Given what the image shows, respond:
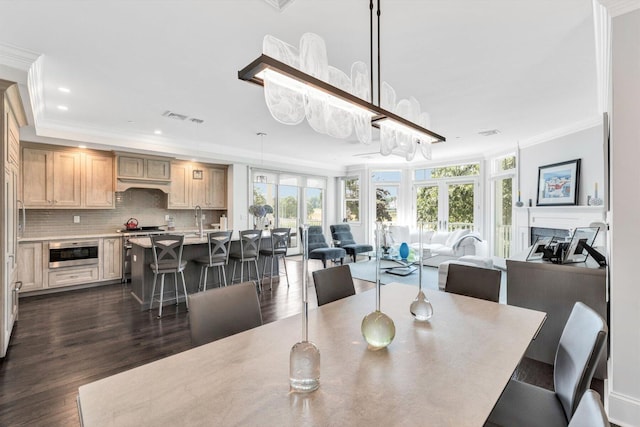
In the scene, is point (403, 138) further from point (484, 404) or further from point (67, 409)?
point (67, 409)

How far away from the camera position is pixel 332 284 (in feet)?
7.09

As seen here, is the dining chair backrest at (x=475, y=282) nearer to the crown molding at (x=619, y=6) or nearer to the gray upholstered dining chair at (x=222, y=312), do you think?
the gray upholstered dining chair at (x=222, y=312)

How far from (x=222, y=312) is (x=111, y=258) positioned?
4.78 m

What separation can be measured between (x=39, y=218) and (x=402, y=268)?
6.62 metres

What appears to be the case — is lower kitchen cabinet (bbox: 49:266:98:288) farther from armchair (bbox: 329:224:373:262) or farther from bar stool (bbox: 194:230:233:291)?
armchair (bbox: 329:224:373:262)

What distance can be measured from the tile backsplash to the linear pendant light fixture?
18.6 feet

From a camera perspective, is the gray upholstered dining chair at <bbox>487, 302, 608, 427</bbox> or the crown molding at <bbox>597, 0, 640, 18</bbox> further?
the crown molding at <bbox>597, 0, 640, 18</bbox>

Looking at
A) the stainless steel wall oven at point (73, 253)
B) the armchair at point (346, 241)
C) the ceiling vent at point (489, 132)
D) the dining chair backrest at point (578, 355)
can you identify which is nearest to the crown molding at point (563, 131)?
the ceiling vent at point (489, 132)

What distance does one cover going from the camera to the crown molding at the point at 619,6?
1790 millimetres

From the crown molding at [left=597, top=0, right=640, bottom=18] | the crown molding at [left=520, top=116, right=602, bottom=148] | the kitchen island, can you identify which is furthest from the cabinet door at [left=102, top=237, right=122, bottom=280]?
the crown molding at [left=520, top=116, right=602, bottom=148]

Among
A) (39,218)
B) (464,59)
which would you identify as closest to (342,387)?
→ (464,59)

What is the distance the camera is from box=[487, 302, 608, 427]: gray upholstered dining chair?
1.11 m

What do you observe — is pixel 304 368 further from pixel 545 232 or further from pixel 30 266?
pixel 545 232

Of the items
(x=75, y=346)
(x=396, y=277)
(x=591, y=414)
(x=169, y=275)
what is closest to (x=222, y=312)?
(x=591, y=414)
